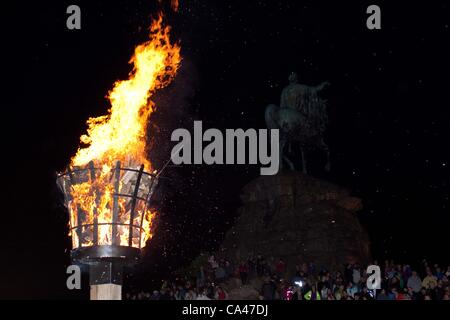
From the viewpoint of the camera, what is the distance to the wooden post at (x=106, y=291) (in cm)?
943

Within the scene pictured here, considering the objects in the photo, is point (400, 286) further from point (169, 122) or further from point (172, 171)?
point (172, 171)

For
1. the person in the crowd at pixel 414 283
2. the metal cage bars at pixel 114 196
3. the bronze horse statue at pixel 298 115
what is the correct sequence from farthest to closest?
the bronze horse statue at pixel 298 115 → the person in the crowd at pixel 414 283 → the metal cage bars at pixel 114 196

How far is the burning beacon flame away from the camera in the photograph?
10273 mm

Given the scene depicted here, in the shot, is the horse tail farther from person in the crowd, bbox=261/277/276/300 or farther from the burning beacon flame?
the burning beacon flame

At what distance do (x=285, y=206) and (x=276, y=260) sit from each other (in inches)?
105

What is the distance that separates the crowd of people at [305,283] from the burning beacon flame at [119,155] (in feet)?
23.7

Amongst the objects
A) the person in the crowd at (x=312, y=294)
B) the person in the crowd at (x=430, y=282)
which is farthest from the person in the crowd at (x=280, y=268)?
the person in the crowd at (x=430, y=282)

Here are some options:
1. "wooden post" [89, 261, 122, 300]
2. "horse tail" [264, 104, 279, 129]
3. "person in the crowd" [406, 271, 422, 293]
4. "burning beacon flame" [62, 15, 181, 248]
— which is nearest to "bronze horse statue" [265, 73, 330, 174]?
"horse tail" [264, 104, 279, 129]

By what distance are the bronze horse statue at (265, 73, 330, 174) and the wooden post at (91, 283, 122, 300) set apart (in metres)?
18.8

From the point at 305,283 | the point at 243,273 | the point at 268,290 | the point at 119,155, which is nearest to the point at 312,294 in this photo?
the point at 305,283

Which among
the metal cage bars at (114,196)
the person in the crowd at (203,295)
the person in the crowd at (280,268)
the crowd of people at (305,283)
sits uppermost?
the metal cage bars at (114,196)

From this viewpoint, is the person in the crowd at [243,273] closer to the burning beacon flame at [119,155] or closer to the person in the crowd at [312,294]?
the person in the crowd at [312,294]
